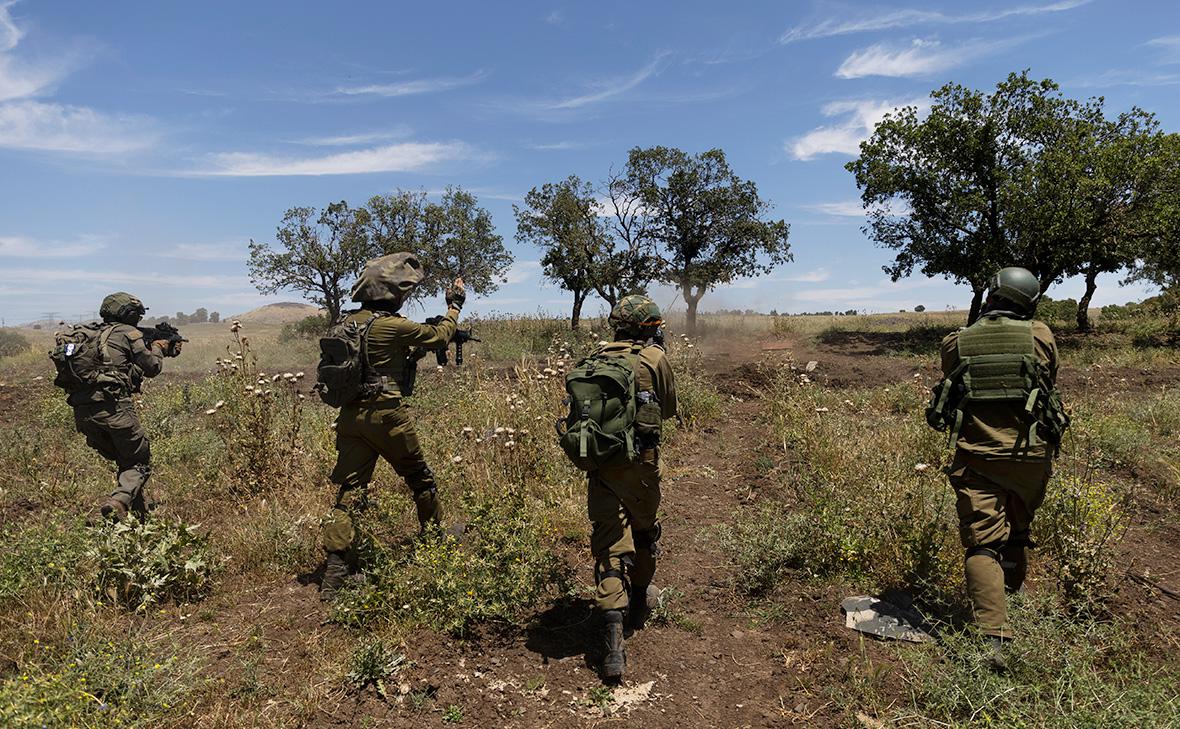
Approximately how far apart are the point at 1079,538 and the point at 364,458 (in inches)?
192

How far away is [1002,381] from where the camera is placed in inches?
135

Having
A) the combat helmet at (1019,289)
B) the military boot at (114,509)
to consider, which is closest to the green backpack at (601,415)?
the combat helmet at (1019,289)

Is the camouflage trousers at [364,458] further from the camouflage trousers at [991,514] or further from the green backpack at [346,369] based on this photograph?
the camouflage trousers at [991,514]

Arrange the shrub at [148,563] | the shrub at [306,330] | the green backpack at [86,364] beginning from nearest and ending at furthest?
the shrub at [148,563]
the green backpack at [86,364]
the shrub at [306,330]

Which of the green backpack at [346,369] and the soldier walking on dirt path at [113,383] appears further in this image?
the soldier walking on dirt path at [113,383]

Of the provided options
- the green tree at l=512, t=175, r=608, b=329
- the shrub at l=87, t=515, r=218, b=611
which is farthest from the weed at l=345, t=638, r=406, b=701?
the green tree at l=512, t=175, r=608, b=329

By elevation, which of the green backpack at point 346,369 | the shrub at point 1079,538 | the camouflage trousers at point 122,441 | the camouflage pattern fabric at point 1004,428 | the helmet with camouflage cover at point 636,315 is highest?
the helmet with camouflage cover at point 636,315

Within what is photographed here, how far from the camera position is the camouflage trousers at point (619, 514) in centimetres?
357

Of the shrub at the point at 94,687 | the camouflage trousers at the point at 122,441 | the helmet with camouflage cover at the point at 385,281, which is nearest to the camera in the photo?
the shrub at the point at 94,687

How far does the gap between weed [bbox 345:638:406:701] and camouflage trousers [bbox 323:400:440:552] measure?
106 cm

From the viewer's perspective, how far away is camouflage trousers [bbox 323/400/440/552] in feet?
14.0

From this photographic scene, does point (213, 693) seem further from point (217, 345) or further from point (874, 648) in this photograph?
point (217, 345)

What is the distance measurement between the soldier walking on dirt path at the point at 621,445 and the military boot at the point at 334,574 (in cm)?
184

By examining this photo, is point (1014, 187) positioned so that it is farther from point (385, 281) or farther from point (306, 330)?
point (306, 330)
